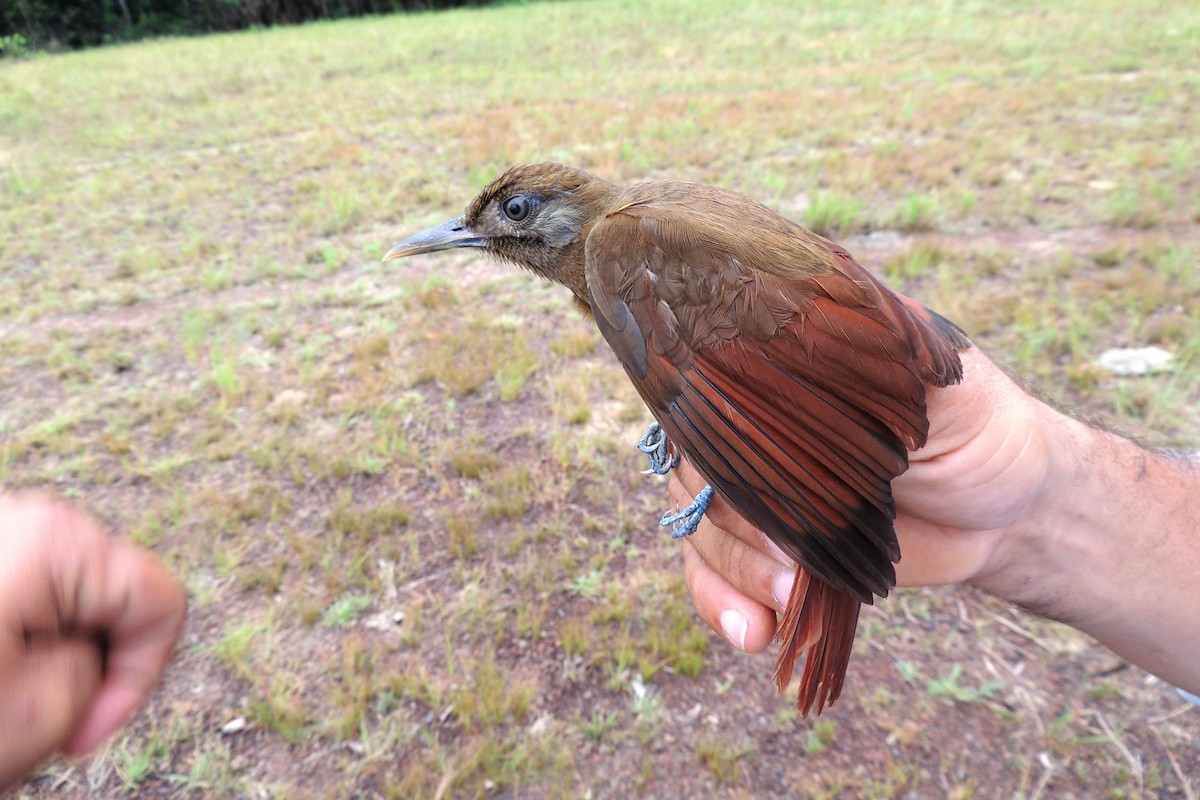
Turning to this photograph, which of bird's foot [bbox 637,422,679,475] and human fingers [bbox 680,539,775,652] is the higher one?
bird's foot [bbox 637,422,679,475]

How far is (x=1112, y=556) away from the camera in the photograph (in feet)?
6.31

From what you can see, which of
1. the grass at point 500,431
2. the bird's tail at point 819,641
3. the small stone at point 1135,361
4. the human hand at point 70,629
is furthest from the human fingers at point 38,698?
the small stone at point 1135,361

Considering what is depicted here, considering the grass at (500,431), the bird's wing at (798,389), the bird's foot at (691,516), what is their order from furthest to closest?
the grass at (500,431)
the bird's foot at (691,516)
the bird's wing at (798,389)

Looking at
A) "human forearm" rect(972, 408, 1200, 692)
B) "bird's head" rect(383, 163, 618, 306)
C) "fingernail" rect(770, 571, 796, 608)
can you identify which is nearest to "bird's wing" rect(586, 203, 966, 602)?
"fingernail" rect(770, 571, 796, 608)

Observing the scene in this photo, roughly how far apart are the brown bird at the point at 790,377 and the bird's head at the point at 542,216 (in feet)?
2.03

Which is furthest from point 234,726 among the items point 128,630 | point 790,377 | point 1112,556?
point 1112,556

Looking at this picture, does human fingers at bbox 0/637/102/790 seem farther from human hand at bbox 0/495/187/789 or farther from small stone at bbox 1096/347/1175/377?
small stone at bbox 1096/347/1175/377

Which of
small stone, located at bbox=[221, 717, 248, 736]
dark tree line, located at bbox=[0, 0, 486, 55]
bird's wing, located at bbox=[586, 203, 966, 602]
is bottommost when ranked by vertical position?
small stone, located at bbox=[221, 717, 248, 736]

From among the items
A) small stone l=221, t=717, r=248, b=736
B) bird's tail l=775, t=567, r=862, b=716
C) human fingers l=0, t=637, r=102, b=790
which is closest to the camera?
human fingers l=0, t=637, r=102, b=790

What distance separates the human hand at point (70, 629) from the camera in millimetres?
817

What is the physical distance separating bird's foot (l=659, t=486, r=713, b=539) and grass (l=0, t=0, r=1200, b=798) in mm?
696

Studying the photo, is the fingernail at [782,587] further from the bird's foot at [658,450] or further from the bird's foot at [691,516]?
the bird's foot at [658,450]

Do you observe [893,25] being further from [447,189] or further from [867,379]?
[867,379]

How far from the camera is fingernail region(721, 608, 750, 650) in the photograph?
1930 mm
